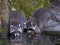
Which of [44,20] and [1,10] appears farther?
[44,20]

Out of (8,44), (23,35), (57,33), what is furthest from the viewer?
(57,33)

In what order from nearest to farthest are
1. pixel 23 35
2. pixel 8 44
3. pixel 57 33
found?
1. pixel 8 44
2. pixel 23 35
3. pixel 57 33

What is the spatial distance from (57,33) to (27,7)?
1.67 ft

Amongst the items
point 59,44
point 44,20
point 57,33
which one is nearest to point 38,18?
point 44,20

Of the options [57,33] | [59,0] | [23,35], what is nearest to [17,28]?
[23,35]

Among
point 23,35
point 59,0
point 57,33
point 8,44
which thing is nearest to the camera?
point 8,44

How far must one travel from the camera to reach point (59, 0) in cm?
246

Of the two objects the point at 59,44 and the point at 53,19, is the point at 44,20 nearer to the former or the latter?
the point at 53,19

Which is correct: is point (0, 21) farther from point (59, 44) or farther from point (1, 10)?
point (59, 44)

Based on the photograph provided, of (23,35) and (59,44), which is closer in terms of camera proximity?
(59,44)

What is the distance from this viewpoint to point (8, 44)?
5.44 feet

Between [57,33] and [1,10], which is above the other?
[1,10]

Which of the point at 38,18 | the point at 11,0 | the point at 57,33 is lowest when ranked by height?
the point at 57,33

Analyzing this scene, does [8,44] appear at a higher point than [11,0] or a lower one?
lower
